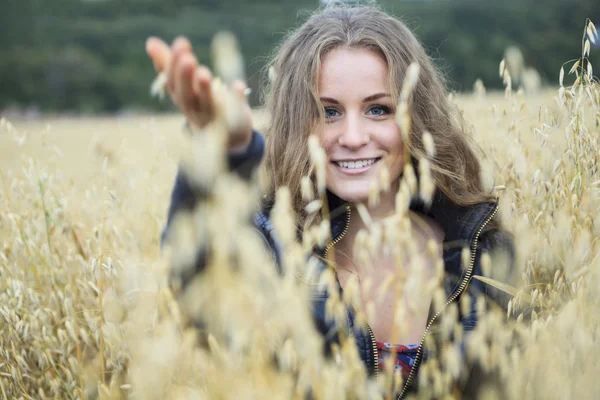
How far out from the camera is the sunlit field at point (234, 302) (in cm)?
92

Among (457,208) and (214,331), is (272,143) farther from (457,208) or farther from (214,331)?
(214,331)

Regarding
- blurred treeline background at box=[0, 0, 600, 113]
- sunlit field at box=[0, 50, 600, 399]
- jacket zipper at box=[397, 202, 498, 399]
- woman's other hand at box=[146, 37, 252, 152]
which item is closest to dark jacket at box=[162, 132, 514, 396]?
jacket zipper at box=[397, 202, 498, 399]

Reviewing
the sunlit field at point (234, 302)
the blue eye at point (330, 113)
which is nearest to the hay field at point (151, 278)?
the sunlit field at point (234, 302)

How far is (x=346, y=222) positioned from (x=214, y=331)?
977 millimetres

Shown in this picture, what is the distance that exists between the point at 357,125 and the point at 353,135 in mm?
54

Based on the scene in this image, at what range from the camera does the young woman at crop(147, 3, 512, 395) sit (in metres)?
1.82

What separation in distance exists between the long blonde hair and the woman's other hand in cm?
99

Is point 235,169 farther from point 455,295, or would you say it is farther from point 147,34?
point 147,34

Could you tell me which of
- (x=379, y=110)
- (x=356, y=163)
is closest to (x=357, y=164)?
(x=356, y=163)

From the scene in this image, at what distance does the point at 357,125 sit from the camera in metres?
1.83

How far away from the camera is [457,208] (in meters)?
2.04

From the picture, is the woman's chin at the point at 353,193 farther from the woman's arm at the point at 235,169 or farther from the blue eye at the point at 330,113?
the woman's arm at the point at 235,169

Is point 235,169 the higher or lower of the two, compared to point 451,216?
higher

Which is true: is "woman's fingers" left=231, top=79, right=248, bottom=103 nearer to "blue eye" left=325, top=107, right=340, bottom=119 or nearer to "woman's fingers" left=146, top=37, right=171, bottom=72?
"woman's fingers" left=146, top=37, right=171, bottom=72
